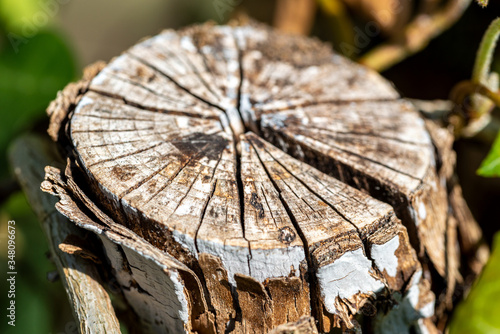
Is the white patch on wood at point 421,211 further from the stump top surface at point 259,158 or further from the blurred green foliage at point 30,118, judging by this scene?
the blurred green foliage at point 30,118

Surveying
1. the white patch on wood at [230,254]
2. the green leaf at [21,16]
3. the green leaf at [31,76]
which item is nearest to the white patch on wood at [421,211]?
the white patch on wood at [230,254]

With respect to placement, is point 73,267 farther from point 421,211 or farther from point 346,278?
point 421,211

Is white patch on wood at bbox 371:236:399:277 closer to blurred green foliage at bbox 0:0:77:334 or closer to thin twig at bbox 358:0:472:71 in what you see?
thin twig at bbox 358:0:472:71

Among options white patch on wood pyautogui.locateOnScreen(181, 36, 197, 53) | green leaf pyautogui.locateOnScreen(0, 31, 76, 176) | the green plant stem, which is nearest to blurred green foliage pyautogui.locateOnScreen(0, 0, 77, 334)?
green leaf pyautogui.locateOnScreen(0, 31, 76, 176)

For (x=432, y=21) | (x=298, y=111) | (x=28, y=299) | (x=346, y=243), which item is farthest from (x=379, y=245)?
(x=28, y=299)

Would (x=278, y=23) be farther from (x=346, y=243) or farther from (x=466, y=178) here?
(x=346, y=243)
